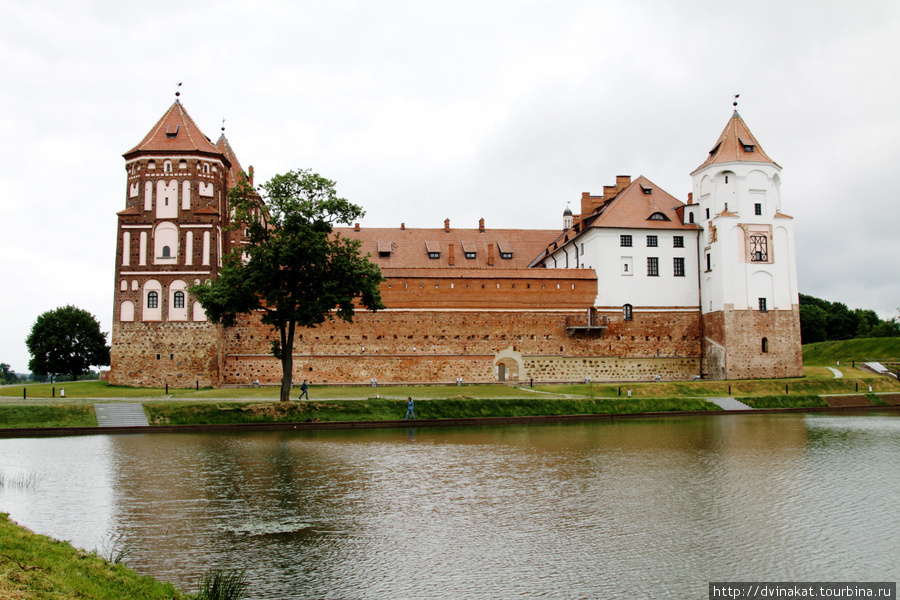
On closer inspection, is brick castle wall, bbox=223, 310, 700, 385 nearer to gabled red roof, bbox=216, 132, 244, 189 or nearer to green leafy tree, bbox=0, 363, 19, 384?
gabled red roof, bbox=216, 132, 244, 189

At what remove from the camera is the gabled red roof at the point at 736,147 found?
44.5 meters

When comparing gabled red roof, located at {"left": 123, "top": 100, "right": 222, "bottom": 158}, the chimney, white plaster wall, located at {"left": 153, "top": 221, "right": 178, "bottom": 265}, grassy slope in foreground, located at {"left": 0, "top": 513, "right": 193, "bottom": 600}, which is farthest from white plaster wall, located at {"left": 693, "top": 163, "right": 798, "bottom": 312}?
grassy slope in foreground, located at {"left": 0, "top": 513, "right": 193, "bottom": 600}

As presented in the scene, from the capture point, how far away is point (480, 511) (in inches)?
534

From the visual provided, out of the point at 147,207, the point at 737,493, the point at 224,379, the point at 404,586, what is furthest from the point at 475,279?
the point at 404,586

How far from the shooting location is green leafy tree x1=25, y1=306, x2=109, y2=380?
182ft

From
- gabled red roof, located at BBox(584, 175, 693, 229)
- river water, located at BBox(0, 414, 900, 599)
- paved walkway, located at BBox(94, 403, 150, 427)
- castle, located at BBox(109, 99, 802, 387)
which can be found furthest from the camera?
gabled red roof, located at BBox(584, 175, 693, 229)

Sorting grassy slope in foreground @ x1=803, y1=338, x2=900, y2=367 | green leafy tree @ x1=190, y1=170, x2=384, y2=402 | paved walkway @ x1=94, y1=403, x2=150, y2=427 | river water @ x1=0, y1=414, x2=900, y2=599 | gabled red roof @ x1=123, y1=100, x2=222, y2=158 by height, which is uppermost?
gabled red roof @ x1=123, y1=100, x2=222, y2=158

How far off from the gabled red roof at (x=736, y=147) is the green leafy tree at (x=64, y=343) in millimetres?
47024

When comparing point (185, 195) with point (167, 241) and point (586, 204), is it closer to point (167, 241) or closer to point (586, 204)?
point (167, 241)

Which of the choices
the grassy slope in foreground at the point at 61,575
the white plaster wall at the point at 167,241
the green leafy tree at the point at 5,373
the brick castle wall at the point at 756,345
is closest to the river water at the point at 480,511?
the grassy slope in foreground at the point at 61,575

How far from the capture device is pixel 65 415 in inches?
1085

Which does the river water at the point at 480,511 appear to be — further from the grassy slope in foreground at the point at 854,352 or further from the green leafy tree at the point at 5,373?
the green leafy tree at the point at 5,373

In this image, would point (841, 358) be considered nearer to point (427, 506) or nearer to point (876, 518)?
point (876, 518)

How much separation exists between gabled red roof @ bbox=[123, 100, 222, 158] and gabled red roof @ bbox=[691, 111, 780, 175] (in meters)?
30.3
